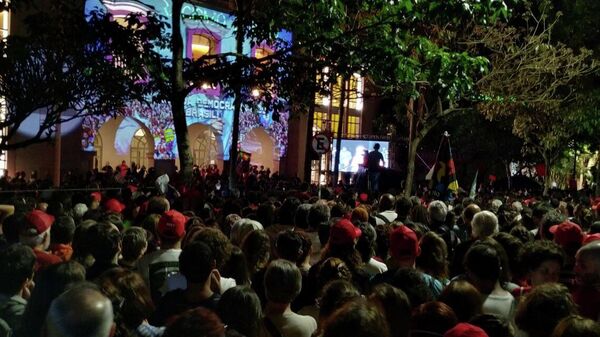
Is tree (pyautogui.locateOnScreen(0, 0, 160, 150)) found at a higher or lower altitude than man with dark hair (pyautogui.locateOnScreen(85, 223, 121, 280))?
higher

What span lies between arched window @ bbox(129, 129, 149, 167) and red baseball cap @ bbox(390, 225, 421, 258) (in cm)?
2421

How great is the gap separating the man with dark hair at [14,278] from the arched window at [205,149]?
27032 millimetres

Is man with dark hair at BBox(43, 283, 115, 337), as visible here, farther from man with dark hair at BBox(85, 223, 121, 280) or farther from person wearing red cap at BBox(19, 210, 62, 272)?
person wearing red cap at BBox(19, 210, 62, 272)

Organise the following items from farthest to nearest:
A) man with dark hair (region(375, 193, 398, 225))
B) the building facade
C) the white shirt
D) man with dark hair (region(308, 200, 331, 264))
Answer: the building facade < man with dark hair (region(375, 193, 398, 225)) < man with dark hair (region(308, 200, 331, 264)) < the white shirt

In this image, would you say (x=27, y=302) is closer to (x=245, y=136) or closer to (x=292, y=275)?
(x=292, y=275)

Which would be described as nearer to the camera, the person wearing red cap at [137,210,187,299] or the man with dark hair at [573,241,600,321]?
the man with dark hair at [573,241,600,321]

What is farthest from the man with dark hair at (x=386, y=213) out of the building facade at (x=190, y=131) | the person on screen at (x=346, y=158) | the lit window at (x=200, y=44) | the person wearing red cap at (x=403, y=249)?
the lit window at (x=200, y=44)

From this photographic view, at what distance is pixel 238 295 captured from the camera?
355 cm

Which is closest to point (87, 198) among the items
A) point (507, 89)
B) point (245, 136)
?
point (507, 89)

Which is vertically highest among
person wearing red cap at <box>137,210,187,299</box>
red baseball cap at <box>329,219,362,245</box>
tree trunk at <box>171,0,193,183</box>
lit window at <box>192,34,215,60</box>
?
lit window at <box>192,34,215,60</box>

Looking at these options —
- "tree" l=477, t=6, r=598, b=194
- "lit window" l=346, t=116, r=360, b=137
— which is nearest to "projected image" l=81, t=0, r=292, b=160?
"lit window" l=346, t=116, r=360, b=137

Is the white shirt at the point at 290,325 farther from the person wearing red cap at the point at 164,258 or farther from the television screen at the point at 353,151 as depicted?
the television screen at the point at 353,151

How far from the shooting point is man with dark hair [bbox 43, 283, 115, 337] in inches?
110

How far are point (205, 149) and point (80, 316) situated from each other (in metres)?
29.0
